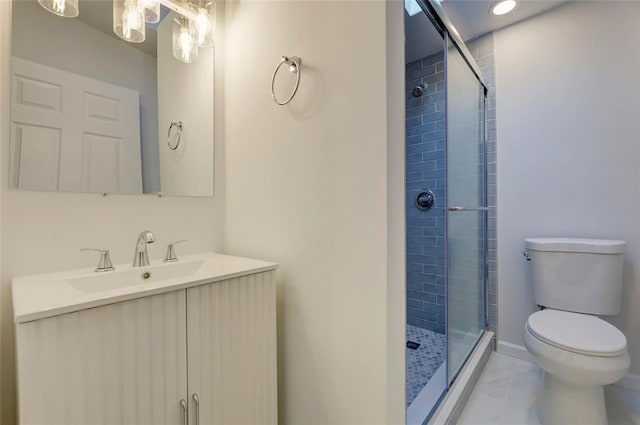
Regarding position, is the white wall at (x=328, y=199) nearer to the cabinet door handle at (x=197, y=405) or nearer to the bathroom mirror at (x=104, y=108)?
the bathroom mirror at (x=104, y=108)

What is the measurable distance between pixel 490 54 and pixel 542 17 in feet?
1.04

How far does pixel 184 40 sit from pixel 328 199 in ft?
3.38

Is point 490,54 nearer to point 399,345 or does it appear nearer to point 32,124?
point 399,345

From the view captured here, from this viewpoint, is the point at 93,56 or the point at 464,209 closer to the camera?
the point at 93,56

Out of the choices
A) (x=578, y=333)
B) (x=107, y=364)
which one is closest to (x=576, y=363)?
(x=578, y=333)

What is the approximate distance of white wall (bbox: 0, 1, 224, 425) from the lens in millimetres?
872

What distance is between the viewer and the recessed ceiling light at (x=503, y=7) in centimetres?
168

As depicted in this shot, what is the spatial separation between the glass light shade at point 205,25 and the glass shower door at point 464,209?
1.21 meters

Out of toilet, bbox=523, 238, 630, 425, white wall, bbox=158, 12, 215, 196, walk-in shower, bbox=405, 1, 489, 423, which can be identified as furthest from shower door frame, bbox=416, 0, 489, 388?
white wall, bbox=158, 12, 215, 196

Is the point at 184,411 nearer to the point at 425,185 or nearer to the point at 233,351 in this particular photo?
the point at 233,351

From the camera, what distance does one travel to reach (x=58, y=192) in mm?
978

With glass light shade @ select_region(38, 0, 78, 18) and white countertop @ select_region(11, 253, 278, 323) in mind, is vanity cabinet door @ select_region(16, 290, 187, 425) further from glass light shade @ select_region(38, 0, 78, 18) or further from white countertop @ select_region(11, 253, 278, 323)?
glass light shade @ select_region(38, 0, 78, 18)

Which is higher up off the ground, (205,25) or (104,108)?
(205,25)

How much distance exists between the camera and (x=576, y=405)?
1.24 m
